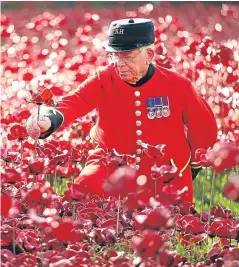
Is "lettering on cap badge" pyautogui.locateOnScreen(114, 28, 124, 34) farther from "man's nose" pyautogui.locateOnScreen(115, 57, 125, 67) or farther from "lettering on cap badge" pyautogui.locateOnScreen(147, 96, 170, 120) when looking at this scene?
"lettering on cap badge" pyautogui.locateOnScreen(147, 96, 170, 120)

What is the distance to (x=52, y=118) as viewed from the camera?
3859mm

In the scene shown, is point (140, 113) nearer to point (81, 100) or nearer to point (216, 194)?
point (81, 100)

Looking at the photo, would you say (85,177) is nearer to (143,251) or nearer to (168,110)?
(168,110)

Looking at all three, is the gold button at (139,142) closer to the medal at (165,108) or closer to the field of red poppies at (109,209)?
the medal at (165,108)

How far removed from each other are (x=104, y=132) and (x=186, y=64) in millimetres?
2436

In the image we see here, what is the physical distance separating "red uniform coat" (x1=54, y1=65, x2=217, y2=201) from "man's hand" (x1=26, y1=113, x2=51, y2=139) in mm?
292

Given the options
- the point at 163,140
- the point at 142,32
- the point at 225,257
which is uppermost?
the point at 142,32

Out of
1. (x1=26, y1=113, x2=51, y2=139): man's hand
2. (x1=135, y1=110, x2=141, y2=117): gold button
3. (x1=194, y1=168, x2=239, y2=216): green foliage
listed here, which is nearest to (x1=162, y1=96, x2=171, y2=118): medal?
(x1=135, y1=110, x2=141, y2=117): gold button

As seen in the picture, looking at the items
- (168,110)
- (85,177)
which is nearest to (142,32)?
(168,110)

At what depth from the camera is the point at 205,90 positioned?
6.66 m

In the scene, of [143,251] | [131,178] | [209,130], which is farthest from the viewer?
[209,130]

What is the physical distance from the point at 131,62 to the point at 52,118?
429 mm

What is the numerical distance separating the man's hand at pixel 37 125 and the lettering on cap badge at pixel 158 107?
50 cm

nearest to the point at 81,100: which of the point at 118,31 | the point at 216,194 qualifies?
the point at 118,31
